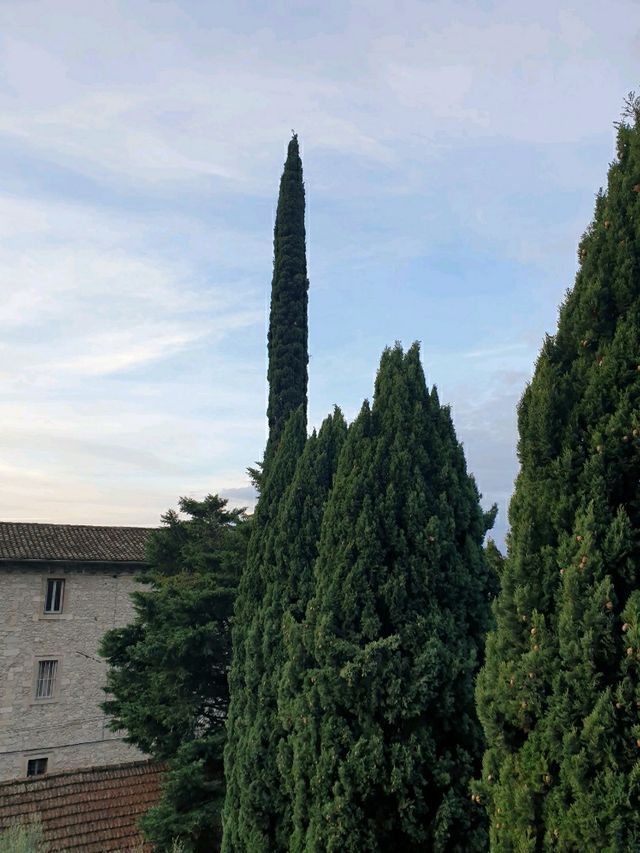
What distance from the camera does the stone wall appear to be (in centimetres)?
2131

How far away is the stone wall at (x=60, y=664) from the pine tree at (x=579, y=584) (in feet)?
66.7

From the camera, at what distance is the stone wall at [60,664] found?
21312mm

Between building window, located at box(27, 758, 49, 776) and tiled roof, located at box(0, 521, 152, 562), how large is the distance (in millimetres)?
6720

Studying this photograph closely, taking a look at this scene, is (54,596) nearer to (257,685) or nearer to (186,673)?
(186,673)

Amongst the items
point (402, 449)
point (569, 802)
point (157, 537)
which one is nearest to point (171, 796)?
point (157, 537)

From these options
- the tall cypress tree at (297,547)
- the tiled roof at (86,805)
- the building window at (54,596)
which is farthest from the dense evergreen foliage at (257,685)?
the building window at (54,596)

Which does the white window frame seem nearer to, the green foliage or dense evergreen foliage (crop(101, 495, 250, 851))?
dense evergreen foliage (crop(101, 495, 250, 851))

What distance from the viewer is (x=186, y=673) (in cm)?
1334

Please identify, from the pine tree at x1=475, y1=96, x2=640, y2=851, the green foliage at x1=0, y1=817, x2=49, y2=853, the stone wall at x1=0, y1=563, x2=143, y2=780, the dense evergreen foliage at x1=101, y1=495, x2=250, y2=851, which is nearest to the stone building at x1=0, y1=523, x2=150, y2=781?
the stone wall at x1=0, y1=563, x2=143, y2=780

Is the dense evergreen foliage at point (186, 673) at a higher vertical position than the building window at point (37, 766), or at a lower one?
higher

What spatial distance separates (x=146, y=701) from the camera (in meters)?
14.1

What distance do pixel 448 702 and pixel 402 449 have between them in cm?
280

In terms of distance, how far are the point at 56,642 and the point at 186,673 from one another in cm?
1139

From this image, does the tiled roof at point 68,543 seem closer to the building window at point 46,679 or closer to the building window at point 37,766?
the building window at point 46,679
